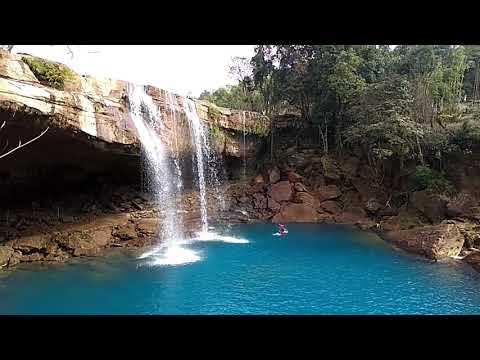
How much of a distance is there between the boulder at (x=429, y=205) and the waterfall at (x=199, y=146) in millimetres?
8955

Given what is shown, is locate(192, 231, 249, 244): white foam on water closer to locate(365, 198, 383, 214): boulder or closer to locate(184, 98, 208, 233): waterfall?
locate(184, 98, 208, 233): waterfall

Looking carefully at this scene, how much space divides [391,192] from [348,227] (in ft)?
9.86

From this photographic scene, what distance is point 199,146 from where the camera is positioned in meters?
18.5

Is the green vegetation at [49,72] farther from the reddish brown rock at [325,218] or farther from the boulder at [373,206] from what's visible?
the boulder at [373,206]

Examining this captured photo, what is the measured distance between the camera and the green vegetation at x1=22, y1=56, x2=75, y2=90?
37.6ft

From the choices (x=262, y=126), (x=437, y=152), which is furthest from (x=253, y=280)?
(x=262, y=126)

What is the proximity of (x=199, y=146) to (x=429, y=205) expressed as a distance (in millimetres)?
10259

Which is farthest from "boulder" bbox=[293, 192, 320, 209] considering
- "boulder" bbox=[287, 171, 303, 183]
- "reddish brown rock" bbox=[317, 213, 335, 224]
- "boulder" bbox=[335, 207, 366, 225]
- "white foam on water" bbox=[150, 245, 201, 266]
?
"white foam on water" bbox=[150, 245, 201, 266]

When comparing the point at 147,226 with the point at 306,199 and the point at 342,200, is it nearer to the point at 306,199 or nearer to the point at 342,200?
the point at 306,199

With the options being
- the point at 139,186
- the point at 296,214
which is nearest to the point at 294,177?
the point at 296,214

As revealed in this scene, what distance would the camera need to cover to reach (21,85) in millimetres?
10406

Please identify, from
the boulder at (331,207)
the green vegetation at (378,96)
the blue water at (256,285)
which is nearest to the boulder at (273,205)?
the boulder at (331,207)

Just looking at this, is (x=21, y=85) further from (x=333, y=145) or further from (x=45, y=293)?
(x=333, y=145)

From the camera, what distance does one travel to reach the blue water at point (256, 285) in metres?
8.56
